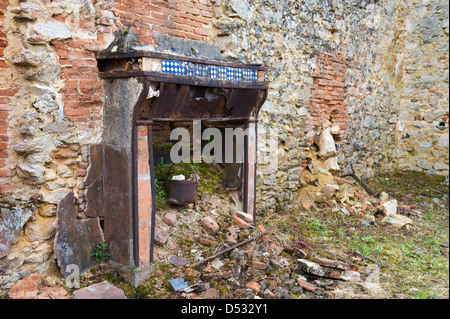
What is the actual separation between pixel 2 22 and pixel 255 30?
3.03 metres

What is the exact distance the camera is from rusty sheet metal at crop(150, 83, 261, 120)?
3.51 m

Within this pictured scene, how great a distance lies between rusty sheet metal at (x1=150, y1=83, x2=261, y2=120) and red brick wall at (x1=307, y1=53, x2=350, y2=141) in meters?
2.00

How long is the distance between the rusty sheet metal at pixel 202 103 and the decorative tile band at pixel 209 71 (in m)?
0.12

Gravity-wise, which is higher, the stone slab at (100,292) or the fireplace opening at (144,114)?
the fireplace opening at (144,114)

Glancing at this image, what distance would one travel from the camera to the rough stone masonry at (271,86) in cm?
310

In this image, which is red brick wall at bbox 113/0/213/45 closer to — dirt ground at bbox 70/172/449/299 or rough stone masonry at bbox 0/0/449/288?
rough stone masonry at bbox 0/0/449/288

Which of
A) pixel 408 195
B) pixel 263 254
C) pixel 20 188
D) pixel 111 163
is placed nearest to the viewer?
pixel 20 188

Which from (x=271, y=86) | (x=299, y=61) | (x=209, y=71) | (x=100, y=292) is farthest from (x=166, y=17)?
(x=100, y=292)

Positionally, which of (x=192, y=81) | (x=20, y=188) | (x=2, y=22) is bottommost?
(x=20, y=188)

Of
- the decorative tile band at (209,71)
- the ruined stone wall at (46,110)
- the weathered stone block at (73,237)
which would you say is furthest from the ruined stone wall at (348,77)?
the weathered stone block at (73,237)

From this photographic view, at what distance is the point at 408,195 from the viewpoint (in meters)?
7.48

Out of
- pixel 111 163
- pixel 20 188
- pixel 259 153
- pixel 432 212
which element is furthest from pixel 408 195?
pixel 20 188

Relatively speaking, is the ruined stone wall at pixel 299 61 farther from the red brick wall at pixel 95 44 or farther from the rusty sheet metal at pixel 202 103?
the red brick wall at pixel 95 44

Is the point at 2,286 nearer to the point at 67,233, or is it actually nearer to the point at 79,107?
the point at 67,233
